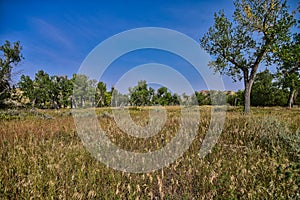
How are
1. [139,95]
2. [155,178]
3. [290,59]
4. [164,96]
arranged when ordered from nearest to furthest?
1. [155,178]
2. [290,59]
3. [139,95]
4. [164,96]

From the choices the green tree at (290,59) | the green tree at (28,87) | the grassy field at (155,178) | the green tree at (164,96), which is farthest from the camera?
the green tree at (164,96)

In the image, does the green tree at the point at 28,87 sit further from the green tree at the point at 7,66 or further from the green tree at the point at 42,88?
the green tree at the point at 7,66

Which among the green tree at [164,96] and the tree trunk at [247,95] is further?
the green tree at [164,96]

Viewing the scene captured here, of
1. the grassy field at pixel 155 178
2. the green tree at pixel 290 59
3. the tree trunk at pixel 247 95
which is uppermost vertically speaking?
the green tree at pixel 290 59

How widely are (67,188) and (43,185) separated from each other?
396 mm

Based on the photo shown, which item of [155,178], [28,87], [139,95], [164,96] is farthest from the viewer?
[164,96]

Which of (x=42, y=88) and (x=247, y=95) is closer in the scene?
(x=247, y=95)

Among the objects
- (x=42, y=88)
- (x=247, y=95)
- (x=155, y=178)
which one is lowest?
(x=155, y=178)

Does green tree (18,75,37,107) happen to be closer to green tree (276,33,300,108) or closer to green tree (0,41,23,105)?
green tree (0,41,23,105)

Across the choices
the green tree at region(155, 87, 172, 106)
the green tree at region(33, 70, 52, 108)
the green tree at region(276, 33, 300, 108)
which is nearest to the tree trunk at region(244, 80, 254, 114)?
the green tree at region(276, 33, 300, 108)

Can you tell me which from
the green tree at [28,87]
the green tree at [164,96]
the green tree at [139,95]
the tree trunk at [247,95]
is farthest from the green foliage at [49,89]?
the tree trunk at [247,95]

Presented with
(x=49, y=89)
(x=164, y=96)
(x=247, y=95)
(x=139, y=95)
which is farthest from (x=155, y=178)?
(x=164, y=96)

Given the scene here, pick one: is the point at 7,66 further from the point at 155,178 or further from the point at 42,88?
the point at 42,88

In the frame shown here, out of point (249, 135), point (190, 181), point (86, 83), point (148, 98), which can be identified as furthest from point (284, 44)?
point (86, 83)
